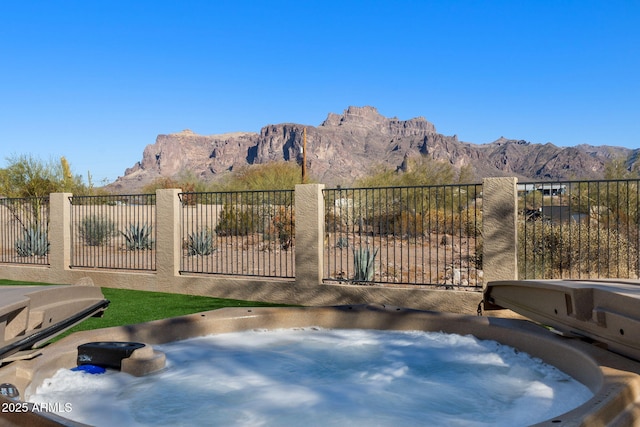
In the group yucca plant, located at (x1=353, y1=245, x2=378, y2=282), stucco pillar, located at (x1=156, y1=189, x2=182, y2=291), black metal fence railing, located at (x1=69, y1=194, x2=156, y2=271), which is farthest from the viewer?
black metal fence railing, located at (x1=69, y1=194, x2=156, y2=271)

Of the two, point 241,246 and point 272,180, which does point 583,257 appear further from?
point 272,180

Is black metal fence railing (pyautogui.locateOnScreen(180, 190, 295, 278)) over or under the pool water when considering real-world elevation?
over

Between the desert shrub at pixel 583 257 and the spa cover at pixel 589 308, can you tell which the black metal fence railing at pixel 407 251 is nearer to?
the desert shrub at pixel 583 257

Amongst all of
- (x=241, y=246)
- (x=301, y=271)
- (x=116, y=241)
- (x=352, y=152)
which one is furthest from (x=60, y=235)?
(x=352, y=152)

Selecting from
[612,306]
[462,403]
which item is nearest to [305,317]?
[462,403]

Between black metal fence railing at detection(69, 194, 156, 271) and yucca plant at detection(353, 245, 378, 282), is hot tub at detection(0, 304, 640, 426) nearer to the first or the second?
yucca plant at detection(353, 245, 378, 282)

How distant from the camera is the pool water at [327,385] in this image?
4598mm

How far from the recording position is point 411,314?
6762 mm

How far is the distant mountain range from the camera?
95.8m

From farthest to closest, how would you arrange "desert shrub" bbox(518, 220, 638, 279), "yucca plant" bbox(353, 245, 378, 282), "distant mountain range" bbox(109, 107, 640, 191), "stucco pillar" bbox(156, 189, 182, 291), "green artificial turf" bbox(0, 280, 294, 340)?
"distant mountain range" bbox(109, 107, 640, 191), "stucco pillar" bbox(156, 189, 182, 291), "desert shrub" bbox(518, 220, 638, 279), "yucca plant" bbox(353, 245, 378, 282), "green artificial turf" bbox(0, 280, 294, 340)

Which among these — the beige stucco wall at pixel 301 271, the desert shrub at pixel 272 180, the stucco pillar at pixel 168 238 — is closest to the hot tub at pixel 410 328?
the beige stucco wall at pixel 301 271

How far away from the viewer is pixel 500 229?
8492mm

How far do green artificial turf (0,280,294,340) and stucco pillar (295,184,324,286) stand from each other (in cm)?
75

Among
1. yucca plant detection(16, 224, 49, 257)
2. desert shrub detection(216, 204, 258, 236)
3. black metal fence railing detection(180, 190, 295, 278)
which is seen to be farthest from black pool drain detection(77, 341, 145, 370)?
yucca plant detection(16, 224, 49, 257)
